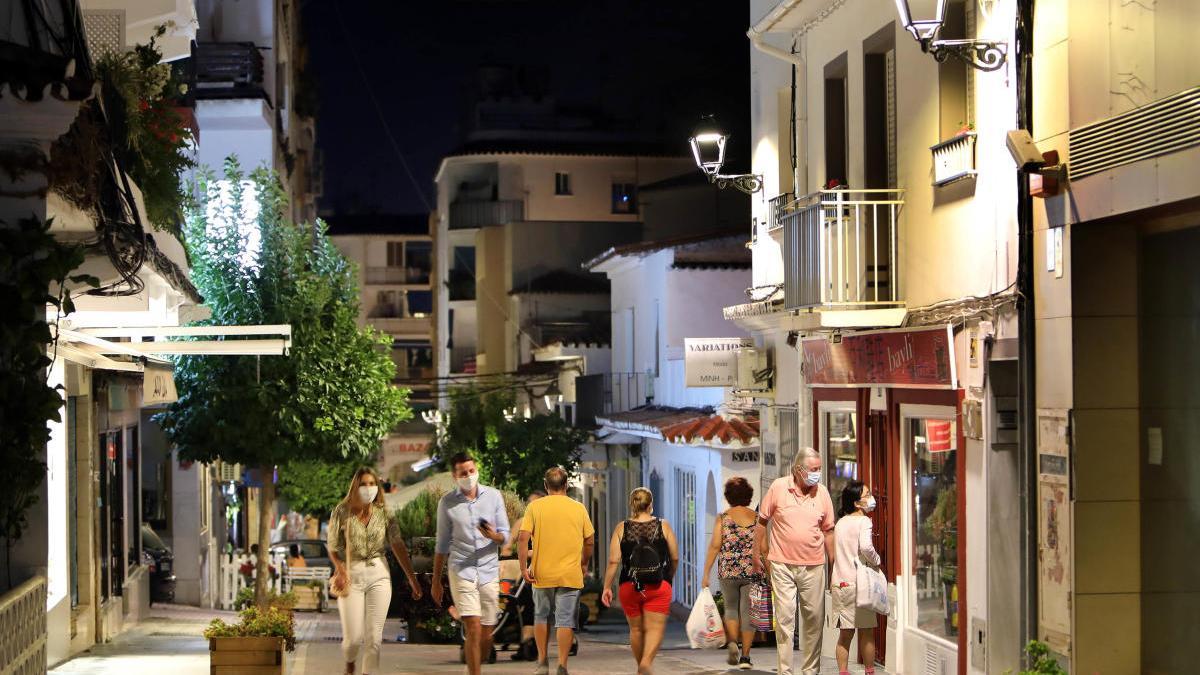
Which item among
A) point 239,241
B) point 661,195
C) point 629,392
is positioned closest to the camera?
point 239,241

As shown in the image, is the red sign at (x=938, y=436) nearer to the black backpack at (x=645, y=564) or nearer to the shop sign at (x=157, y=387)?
the black backpack at (x=645, y=564)

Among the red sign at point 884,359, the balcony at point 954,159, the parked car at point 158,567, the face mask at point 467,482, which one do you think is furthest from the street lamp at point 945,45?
the parked car at point 158,567

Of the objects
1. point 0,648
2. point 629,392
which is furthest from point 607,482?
point 0,648

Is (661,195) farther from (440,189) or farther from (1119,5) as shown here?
(1119,5)

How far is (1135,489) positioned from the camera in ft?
36.8

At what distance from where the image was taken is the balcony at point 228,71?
37.0m

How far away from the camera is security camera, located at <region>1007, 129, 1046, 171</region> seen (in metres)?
11.4

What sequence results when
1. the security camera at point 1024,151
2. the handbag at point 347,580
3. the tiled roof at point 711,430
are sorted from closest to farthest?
the security camera at point 1024,151 → the handbag at point 347,580 → the tiled roof at point 711,430

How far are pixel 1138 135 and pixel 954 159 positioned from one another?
3.35m

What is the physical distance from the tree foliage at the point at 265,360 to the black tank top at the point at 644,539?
981 cm

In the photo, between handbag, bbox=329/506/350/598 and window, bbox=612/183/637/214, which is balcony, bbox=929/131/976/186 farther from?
window, bbox=612/183/637/214

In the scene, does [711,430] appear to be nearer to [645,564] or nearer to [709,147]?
[709,147]

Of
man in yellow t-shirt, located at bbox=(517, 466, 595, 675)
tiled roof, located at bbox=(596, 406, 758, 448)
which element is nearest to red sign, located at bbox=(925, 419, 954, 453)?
man in yellow t-shirt, located at bbox=(517, 466, 595, 675)

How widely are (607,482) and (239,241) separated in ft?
57.2
